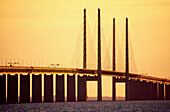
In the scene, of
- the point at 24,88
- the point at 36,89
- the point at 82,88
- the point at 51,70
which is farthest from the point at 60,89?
the point at 24,88

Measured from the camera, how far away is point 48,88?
191250 millimetres

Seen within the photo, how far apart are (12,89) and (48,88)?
11.3 m

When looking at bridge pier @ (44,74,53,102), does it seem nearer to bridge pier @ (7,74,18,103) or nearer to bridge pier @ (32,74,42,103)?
bridge pier @ (32,74,42,103)

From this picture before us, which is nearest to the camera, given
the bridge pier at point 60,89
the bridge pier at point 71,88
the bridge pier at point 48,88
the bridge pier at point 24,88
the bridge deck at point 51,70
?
the bridge deck at point 51,70

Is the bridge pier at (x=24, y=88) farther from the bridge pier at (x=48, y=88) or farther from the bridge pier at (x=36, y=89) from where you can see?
the bridge pier at (x=48, y=88)

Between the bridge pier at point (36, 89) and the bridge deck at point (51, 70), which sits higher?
the bridge deck at point (51, 70)

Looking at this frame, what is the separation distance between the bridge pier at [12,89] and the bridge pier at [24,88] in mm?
2355

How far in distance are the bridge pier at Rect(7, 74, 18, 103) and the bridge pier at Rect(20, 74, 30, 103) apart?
236 centimetres

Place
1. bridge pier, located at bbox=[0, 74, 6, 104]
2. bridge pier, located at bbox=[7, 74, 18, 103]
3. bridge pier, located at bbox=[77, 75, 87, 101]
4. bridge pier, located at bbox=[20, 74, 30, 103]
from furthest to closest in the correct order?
bridge pier, located at bbox=[77, 75, 87, 101] < bridge pier, located at bbox=[20, 74, 30, 103] < bridge pier, located at bbox=[7, 74, 18, 103] < bridge pier, located at bbox=[0, 74, 6, 104]

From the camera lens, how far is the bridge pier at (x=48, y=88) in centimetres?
19062

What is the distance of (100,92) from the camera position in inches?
7431

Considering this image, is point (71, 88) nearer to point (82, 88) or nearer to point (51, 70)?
point (82, 88)

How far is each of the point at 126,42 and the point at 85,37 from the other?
15.3 m

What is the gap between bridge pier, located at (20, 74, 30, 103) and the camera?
185250 millimetres
